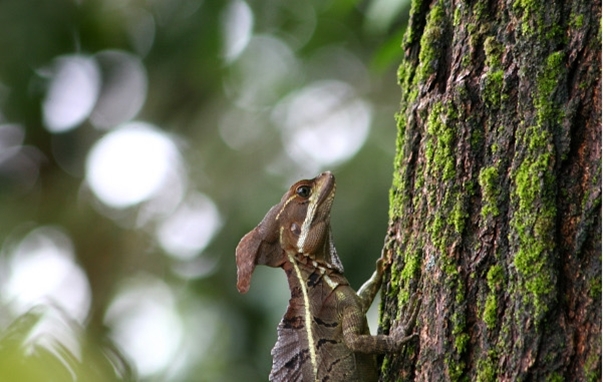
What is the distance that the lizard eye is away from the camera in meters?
3.84

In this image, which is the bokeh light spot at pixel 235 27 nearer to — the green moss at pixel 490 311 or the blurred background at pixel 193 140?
the blurred background at pixel 193 140

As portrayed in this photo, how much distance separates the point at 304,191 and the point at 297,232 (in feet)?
0.80

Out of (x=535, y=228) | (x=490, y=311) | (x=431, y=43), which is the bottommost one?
(x=490, y=311)

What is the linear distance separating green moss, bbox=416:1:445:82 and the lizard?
2.74 feet

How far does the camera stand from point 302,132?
854 cm

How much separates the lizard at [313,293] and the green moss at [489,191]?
748mm

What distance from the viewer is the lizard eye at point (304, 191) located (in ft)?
12.6

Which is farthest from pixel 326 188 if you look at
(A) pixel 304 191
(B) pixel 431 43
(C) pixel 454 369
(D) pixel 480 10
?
(C) pixel 454 369

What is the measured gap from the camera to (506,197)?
97.0 inches

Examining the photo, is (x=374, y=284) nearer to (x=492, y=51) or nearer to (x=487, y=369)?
(x=487, y=369)

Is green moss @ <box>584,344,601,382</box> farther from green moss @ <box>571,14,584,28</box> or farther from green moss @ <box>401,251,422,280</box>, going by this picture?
green moss @ <box>571,14,584,28</box>

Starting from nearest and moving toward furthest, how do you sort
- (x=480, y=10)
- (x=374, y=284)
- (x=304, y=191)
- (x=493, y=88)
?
(x=493, y=88) < (x=480, y=10) < (x=374, y=284) < (x=304, y=191)

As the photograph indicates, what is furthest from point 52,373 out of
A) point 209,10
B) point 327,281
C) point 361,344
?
point 209,10

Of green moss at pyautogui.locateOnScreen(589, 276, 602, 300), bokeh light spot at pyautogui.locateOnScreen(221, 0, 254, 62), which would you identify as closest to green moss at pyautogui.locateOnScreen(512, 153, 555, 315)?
green moss at pyautogui.locateOnScreen(589, 276, 602, 300)
